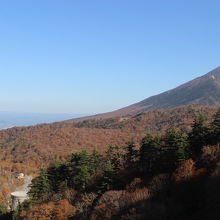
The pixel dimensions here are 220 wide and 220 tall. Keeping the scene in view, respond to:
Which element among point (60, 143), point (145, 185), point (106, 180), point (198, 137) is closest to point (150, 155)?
point (198, 137)

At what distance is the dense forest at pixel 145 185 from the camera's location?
72.7ft

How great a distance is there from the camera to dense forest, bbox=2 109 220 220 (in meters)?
22.2

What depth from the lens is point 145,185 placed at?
31.0m

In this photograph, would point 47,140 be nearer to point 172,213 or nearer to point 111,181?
point 111,181

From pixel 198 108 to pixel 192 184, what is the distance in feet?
591

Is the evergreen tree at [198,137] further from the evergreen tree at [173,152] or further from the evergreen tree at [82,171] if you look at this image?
the evergreen tree at [82,171]

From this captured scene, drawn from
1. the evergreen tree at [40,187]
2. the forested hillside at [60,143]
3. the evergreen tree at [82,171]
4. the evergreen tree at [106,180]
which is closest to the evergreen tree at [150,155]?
the evergreen tree at [106,180]

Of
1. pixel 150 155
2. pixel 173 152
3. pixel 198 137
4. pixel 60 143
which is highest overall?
pixel 198 137

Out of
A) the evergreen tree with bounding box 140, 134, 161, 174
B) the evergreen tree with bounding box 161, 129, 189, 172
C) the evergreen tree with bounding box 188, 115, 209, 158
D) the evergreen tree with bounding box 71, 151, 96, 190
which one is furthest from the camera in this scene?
the evergreen tree with bounding box 71, 151, 96, 190

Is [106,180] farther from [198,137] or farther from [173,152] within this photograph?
[198,137]

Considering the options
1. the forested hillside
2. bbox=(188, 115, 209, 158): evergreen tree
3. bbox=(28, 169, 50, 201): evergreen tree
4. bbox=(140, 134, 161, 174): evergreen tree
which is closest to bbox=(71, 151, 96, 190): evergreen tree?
bbox=(28, 169, 50, 201): evergreen tree

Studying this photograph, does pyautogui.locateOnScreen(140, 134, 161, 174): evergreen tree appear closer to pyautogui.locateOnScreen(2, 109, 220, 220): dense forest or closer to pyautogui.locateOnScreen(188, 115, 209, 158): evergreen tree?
pyautogui.locateOnScreen(2, 109, 220, 220): dense forest

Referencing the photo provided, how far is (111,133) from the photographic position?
609 ft

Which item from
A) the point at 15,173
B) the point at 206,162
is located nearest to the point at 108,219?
the point at 206,162
